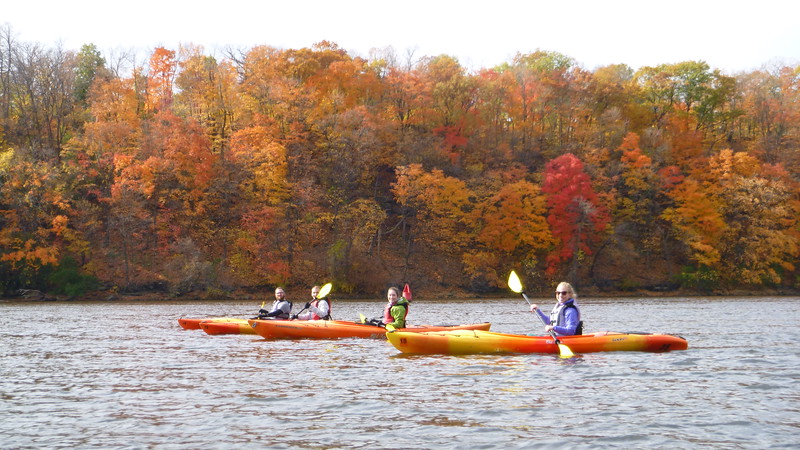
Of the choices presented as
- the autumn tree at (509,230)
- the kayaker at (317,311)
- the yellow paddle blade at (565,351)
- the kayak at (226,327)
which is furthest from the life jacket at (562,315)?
the autumn tree at (509,230)

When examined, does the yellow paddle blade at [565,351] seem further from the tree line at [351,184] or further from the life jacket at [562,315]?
the tree line at [351,184]

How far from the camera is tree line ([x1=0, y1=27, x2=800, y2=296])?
4231 centimetres

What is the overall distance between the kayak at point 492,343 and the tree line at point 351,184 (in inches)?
1063

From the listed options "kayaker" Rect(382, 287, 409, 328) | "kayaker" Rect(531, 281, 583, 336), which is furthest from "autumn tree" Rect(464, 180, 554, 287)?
"kayaker" Rect(531, 281, 583, 336)

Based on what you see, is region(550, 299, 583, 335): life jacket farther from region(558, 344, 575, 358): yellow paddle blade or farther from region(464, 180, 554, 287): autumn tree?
region(464, 180, 554, 287): autumn tree

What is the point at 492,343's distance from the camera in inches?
585

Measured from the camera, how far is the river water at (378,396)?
26.5ft

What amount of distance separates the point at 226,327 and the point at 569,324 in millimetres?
9465

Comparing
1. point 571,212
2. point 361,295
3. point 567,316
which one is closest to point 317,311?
point 567,316

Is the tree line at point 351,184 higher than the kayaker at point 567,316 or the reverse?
higher

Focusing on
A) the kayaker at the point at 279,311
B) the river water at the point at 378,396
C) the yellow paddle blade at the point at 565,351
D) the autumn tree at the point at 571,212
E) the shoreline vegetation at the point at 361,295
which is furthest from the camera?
the autumn tree at the point at 571,212

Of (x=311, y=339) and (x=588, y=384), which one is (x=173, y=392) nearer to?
(x=588, y=384)

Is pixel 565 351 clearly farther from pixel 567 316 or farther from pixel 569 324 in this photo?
pixel 567 316

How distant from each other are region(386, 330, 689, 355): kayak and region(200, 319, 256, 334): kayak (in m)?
6.27
